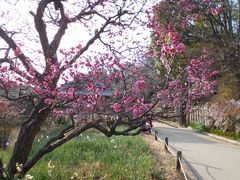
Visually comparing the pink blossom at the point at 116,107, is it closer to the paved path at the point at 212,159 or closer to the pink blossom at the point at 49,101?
the pink blossom at the point at 49,101

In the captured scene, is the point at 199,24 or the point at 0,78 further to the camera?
the point at 199,24

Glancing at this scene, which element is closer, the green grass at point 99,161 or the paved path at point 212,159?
the green grass at point 99,161

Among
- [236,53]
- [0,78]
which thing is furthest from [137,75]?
[236,53]

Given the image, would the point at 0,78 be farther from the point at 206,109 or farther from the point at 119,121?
the point at 206,109

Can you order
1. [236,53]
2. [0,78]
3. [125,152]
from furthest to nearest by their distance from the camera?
[236,53] < [125,152] < [0,78]

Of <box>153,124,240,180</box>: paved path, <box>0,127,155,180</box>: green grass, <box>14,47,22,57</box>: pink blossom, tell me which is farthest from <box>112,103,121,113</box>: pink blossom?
<box>153,124,240,180</box>: paved path

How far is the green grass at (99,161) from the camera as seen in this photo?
8359mm

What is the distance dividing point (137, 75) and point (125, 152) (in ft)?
15.4

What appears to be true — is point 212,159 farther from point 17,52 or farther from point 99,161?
point 17,52

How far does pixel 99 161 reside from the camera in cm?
977

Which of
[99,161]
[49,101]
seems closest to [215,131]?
[99,161]

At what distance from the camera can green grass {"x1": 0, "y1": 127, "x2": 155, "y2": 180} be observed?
8.36 meters

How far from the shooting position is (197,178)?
910 cm

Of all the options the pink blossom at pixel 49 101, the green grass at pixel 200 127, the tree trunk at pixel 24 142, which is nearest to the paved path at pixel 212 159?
the tree trunk at pixel 24 142
